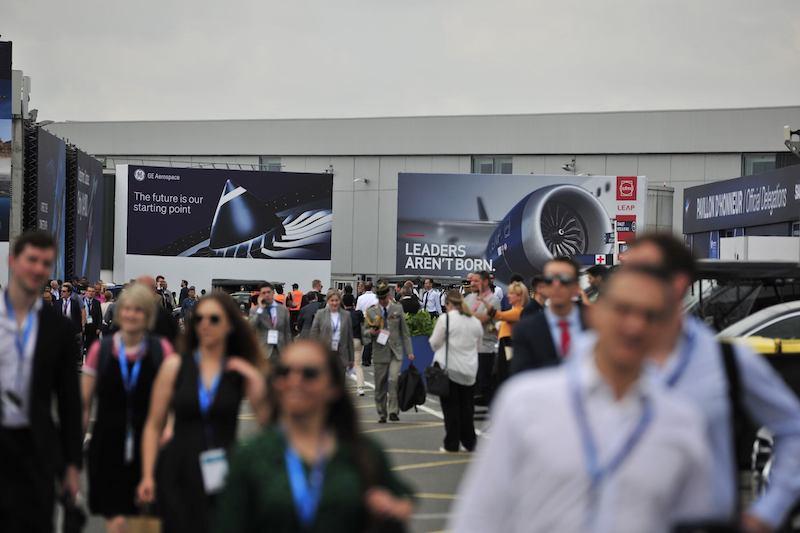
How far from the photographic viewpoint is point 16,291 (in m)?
5.84

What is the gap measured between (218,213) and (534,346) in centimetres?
4302

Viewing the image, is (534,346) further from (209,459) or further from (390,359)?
(390,359)

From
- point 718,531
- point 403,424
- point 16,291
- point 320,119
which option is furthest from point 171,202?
point 718,531

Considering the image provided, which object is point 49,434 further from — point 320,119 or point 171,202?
point 320,119

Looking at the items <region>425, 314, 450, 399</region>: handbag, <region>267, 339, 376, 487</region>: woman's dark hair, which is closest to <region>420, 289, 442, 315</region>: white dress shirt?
Answer: <region>425, 314, 450, 399</region>: handbag

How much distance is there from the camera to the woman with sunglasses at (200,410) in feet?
17.8

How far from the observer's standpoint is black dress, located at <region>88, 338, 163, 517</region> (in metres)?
6.37

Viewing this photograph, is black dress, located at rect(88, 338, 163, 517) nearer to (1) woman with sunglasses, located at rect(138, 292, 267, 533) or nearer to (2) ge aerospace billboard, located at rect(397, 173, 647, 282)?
(1) woman with sunglasses, located at rect(138, 292, 267, 533)

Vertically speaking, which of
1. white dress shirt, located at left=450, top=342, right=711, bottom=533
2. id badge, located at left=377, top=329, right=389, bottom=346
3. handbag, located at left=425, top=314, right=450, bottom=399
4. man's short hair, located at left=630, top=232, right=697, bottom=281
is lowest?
handbag, located at left=425, top=314, right=450, bottom=399

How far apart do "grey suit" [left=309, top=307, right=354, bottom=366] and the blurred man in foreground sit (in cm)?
1374

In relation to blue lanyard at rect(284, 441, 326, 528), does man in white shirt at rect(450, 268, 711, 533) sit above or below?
above

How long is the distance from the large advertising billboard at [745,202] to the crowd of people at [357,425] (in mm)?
27248

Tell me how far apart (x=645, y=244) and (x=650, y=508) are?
118 cm

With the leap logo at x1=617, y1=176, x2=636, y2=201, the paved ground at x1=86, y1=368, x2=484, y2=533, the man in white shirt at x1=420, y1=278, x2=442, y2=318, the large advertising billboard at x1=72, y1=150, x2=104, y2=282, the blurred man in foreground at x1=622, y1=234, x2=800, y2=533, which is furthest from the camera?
the leap logo at x1=617, y1=176, x2=636, y2=201
